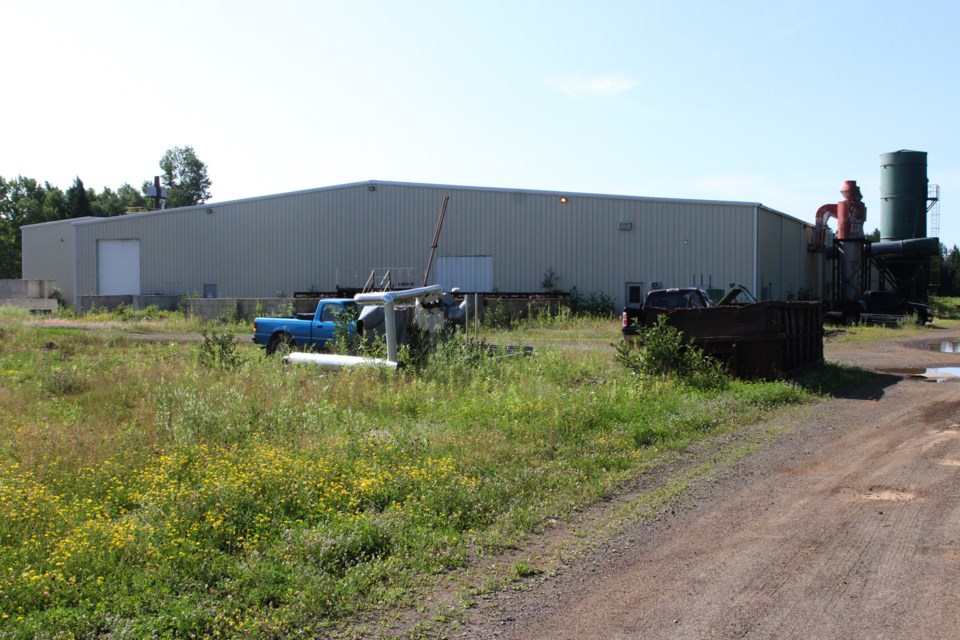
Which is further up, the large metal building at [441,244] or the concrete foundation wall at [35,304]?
the large metal building at [441,244]

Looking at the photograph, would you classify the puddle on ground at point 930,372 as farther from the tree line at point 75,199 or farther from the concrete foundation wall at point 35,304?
the tree line at point 75,199

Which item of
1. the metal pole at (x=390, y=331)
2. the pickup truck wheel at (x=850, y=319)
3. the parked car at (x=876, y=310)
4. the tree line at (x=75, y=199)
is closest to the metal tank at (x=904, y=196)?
the parked car at (x=876, y=310)

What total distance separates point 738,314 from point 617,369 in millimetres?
2376

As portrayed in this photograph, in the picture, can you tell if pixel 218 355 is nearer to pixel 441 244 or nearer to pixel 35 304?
pixel 441 244

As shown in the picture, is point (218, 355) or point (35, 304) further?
point (35, 304)

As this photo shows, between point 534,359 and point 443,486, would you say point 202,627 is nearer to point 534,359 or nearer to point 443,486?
point 443,486


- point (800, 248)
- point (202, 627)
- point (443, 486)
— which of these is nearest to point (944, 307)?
point (800, 248)

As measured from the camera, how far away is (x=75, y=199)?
8250cm

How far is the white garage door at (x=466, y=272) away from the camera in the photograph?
3709 centimetres

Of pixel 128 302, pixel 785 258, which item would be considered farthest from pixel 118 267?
pixel 785 258

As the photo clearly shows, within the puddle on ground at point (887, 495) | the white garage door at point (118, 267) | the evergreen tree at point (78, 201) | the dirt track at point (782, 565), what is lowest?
the dirt track at point (782, 565)

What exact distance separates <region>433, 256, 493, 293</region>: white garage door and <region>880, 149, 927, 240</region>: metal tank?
24.3 m

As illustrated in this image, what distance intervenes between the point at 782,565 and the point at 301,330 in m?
15.1

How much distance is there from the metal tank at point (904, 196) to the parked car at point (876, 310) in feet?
34.0
